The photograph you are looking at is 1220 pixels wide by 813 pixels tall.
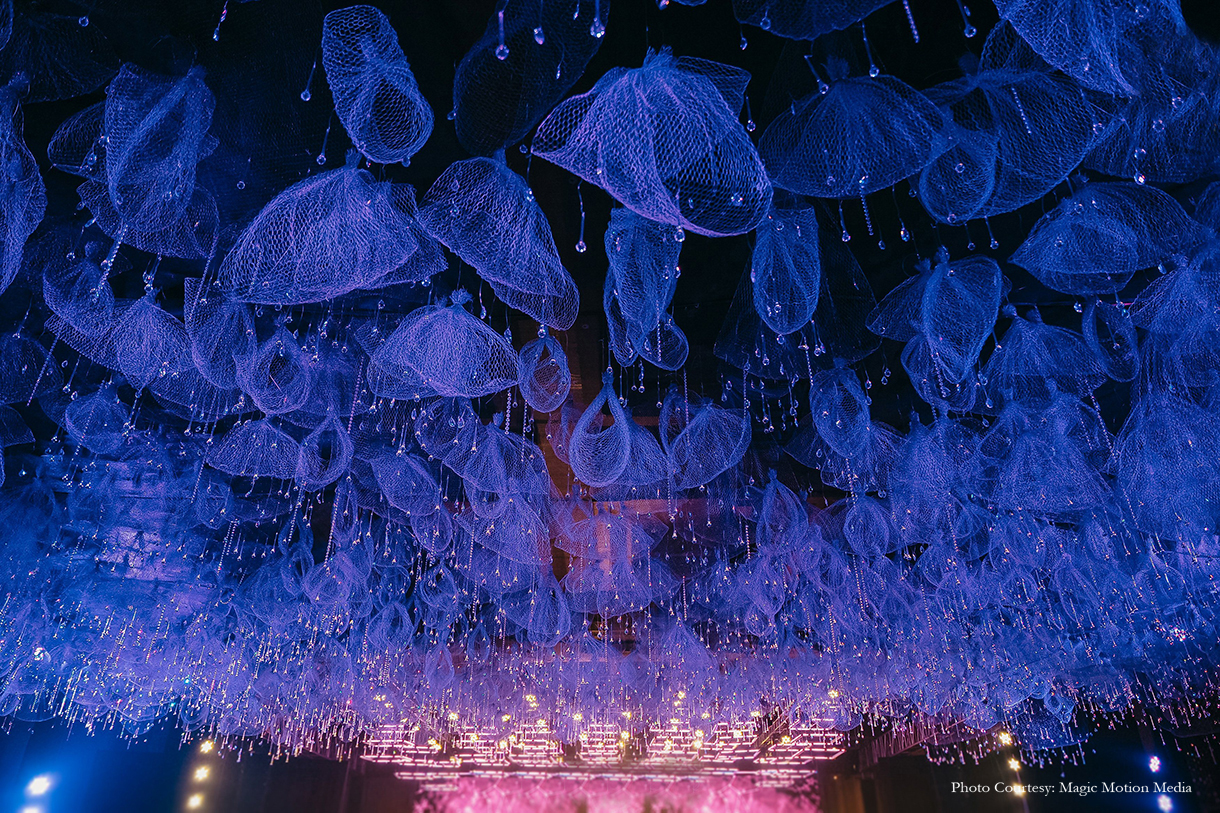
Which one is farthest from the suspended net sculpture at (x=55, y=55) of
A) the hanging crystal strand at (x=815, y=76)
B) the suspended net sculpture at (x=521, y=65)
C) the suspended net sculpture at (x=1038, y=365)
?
the suspended net sculpture at (x=1038, y=365)

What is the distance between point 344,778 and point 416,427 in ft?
42.5

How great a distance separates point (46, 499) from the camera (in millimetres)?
4949

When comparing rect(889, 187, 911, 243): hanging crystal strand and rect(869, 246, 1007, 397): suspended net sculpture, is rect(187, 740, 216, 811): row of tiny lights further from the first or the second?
rect(889, 187, 911, 243): hanging crystal strand

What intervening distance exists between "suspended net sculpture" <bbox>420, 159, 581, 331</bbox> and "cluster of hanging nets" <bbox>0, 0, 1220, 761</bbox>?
0.04 feet

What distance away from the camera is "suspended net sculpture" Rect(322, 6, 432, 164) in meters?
1.66

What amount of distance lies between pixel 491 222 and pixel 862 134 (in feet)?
3.39

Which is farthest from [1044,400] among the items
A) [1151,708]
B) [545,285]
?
[1151,708]

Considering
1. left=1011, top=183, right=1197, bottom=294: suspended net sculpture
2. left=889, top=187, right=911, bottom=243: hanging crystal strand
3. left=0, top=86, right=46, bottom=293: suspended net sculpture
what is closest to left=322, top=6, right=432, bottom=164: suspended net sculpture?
left=0, top=86, right=46, bottom=293: suspended net sculpture

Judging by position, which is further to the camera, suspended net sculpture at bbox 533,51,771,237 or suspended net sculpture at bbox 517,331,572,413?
suspended net sculpture at bbox 517,331,572,413

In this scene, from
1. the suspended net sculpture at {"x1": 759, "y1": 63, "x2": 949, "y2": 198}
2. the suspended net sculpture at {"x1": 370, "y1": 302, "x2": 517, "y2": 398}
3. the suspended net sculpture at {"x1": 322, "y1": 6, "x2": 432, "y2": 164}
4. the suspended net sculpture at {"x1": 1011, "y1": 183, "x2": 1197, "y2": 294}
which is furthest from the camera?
the suspended net sculpture at {"x1": 370, "y1": 302, "x2": 517, "y2": 398}

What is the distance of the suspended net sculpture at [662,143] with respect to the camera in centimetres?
151

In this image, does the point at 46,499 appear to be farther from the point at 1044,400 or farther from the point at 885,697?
the point at 885,697

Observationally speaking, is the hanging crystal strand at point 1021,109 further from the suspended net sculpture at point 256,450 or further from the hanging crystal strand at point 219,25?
the suspended net sculpture at point 256,450

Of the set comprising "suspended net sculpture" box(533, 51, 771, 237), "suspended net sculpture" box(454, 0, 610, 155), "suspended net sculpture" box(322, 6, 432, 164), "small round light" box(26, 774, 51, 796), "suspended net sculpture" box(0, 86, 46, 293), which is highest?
"suspended net sculpture" box(0, 86, 46, 293)
